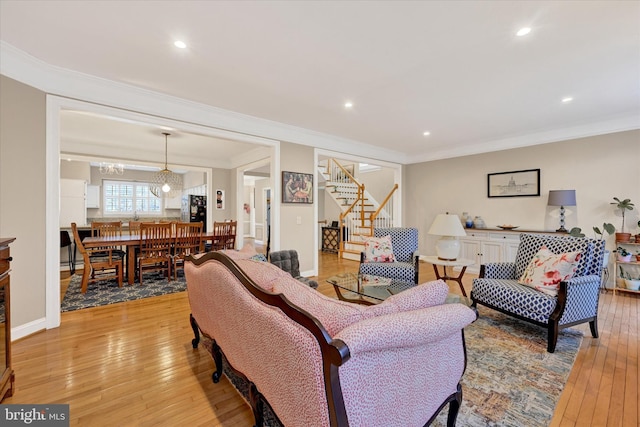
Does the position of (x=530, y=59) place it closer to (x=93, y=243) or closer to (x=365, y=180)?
(x=93, y=243)

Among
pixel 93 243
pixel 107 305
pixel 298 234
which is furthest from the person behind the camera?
pixel 298 234

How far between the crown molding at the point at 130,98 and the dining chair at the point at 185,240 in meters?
1.95

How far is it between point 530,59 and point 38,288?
5.12 m

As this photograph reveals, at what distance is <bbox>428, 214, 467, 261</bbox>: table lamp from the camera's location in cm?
365

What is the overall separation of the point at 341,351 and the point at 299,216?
4.01 m

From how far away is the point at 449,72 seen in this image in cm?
272

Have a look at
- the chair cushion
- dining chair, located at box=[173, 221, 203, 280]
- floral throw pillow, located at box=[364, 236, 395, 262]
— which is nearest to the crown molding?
dining chair, located at box=[173, 221, 203, 280]

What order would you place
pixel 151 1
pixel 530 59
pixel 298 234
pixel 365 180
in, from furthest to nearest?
pixel 365 180, pixel 298 234, pixel 530 59, pixel 151 1

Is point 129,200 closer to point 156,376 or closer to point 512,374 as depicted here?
point 156,376

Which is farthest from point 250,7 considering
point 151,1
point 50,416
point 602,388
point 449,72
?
point 602,388

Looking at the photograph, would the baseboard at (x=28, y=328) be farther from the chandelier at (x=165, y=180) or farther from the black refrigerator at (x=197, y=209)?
the black refrigerator at (x=197, y=209)

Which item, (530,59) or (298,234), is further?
(298,234)

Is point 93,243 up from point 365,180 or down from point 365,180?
down

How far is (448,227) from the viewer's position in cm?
368
